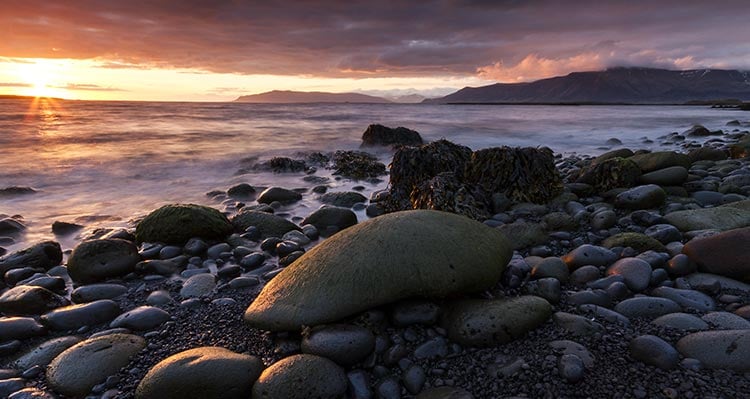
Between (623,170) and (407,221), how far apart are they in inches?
206

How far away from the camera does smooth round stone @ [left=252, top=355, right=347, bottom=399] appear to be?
2365 millimetres

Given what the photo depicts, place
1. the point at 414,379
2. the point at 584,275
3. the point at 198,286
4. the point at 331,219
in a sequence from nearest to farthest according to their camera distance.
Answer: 1. the point at 414,379
2. the point at 584,275
3. the point at 198,286
4. the point at 331,219

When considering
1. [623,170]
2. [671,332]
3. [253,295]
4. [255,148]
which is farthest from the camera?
[255,148]

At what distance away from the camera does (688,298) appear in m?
3.22

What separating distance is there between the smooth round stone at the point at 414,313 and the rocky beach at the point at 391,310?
0.01 m

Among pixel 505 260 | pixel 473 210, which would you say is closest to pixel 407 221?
pixel 505 260

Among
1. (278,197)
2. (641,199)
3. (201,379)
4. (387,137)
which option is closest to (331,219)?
(278,197)

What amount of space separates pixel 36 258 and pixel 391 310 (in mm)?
4093

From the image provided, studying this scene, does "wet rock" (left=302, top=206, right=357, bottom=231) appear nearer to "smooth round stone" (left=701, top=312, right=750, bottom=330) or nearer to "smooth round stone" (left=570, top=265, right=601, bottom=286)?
"smooth round stone" (left=570, top=265, right=601, bottom=286)

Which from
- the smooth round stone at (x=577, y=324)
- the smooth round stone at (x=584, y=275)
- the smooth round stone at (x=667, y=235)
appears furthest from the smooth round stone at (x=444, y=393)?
the smooth round stone at (x=667, y=235)

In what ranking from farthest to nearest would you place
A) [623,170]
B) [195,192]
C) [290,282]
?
[195,192]
[623,170]
[290,282]

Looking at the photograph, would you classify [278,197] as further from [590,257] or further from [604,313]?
[604,313]

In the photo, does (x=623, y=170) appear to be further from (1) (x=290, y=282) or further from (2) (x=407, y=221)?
(1) (x=290, y=282)

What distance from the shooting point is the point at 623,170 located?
23.1 feet
